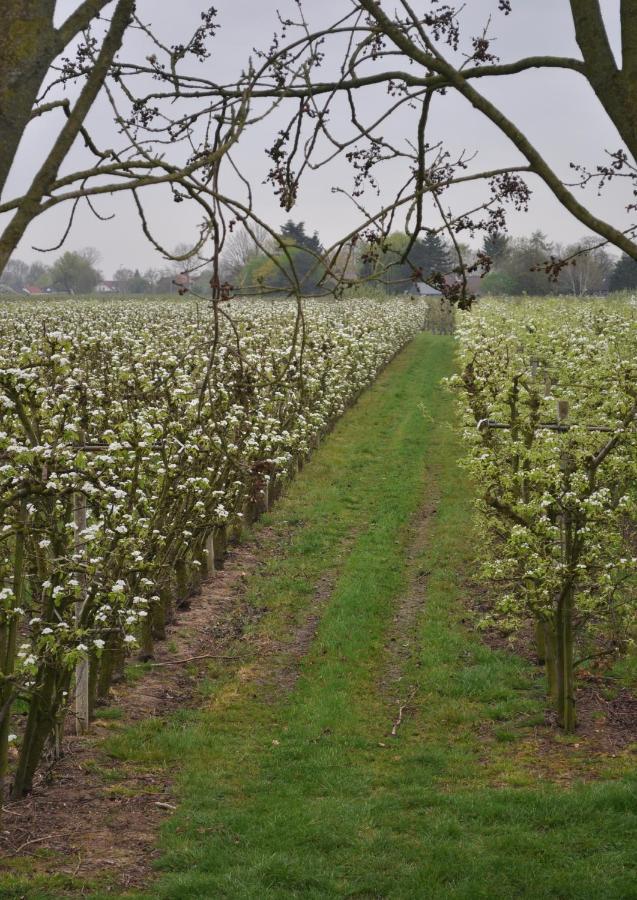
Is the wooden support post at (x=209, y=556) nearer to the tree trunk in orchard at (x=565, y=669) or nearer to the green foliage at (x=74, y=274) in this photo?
the tree trunk in orchard at (x=565, y=669)

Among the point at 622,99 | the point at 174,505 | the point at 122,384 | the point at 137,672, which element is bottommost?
the point at 137,672

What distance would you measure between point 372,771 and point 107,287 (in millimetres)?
85164

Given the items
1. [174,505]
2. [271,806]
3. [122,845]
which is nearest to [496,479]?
[174,505]

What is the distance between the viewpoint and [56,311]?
107 feet

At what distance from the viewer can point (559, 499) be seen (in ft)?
30.5

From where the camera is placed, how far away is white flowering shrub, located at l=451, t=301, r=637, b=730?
30.8ft

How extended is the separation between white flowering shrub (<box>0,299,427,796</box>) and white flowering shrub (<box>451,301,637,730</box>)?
2490 millimetres

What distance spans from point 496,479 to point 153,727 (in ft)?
15.3

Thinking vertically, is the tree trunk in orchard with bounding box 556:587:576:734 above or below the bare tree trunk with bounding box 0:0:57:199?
below

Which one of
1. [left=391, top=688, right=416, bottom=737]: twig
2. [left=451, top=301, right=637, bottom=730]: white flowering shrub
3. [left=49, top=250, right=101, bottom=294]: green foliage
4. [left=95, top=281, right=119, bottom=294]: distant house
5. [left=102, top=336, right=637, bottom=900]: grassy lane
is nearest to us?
[left=102, top=336, right=637, bottom=900]: grassy lane

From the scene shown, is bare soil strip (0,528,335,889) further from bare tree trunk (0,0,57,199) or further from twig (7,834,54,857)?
bare tree trunk (0,0,57,199)

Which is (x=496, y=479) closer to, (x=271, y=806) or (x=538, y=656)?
(x=538, y=656)

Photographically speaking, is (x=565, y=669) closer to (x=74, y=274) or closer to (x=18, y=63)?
(x=18, y=63)

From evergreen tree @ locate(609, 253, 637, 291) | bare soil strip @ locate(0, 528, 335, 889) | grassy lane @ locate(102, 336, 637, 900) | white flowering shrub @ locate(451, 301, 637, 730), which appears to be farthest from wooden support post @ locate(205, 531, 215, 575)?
evergreen tree @ locate(609, 253, 637, 291)
